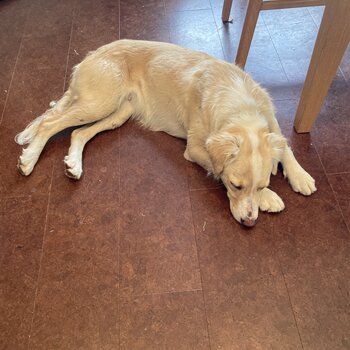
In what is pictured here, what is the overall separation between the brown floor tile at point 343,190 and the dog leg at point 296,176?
0.14m

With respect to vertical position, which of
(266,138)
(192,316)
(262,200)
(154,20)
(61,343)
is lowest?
(61,343)

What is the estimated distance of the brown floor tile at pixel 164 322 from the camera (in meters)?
1.60

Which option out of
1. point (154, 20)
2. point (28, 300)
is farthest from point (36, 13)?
point (28, 300)

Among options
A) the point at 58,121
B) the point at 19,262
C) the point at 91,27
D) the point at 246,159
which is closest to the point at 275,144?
the point at 246,159

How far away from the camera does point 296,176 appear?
78.7 inches

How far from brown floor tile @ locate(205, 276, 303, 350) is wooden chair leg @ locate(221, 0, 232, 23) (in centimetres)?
222

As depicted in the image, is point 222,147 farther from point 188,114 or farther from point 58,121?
point 58,121

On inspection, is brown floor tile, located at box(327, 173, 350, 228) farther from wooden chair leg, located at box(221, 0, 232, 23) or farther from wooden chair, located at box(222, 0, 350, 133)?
wooden chair leg, located at box(221, 0, 232, 23)

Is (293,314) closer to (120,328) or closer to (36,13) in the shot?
(120,328)

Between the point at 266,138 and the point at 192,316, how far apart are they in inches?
35.8

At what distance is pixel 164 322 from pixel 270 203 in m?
0.82

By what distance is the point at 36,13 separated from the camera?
322cm

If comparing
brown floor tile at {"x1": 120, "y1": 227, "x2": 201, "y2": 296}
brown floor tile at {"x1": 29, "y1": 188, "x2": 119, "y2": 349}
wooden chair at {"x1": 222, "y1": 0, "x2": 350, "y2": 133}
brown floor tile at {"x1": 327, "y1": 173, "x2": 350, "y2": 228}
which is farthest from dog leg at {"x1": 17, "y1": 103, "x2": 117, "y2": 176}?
brown floor tile at {"x1": 327, "y1": 173, "x2": 350, "y2": 228}

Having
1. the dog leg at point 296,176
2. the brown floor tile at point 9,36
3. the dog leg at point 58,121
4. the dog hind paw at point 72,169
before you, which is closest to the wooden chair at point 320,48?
the dog leg at point 296,176
